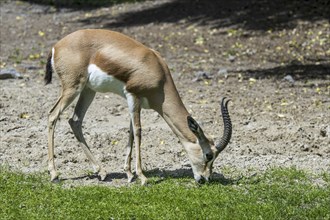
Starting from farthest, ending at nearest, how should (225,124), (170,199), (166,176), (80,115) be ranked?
(80,115) < (166,176) < (225,124) < (170,199)

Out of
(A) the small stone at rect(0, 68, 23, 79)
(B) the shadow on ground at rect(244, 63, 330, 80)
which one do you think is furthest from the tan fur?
(B) the shadow on ground at rect(244, 63, 330, 80)

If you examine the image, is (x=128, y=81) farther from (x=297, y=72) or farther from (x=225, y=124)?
(x=297, y=72)

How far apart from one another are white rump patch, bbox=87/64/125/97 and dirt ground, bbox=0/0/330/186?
111 centimetres

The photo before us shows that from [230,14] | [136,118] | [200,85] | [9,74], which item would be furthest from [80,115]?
[230,14]

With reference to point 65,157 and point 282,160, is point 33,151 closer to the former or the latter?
point 65,157

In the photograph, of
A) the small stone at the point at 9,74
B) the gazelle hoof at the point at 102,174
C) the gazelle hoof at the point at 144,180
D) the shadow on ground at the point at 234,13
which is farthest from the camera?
the shadow on ground at the point at 234,13

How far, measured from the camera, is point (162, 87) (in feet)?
30.6

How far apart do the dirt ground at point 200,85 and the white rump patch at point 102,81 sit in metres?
1.11

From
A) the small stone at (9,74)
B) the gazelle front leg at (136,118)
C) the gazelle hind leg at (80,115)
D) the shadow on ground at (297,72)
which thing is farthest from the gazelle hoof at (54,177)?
the shadow on ground at (297,72)

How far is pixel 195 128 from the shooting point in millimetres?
9086

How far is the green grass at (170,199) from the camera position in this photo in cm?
777

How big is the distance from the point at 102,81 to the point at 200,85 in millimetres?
5210

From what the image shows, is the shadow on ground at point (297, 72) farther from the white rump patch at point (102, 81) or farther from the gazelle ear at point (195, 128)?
the white rump patch at point (102, 81)

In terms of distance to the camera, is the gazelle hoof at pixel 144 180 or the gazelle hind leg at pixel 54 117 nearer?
the gazelle hoof at pixel 144 180
